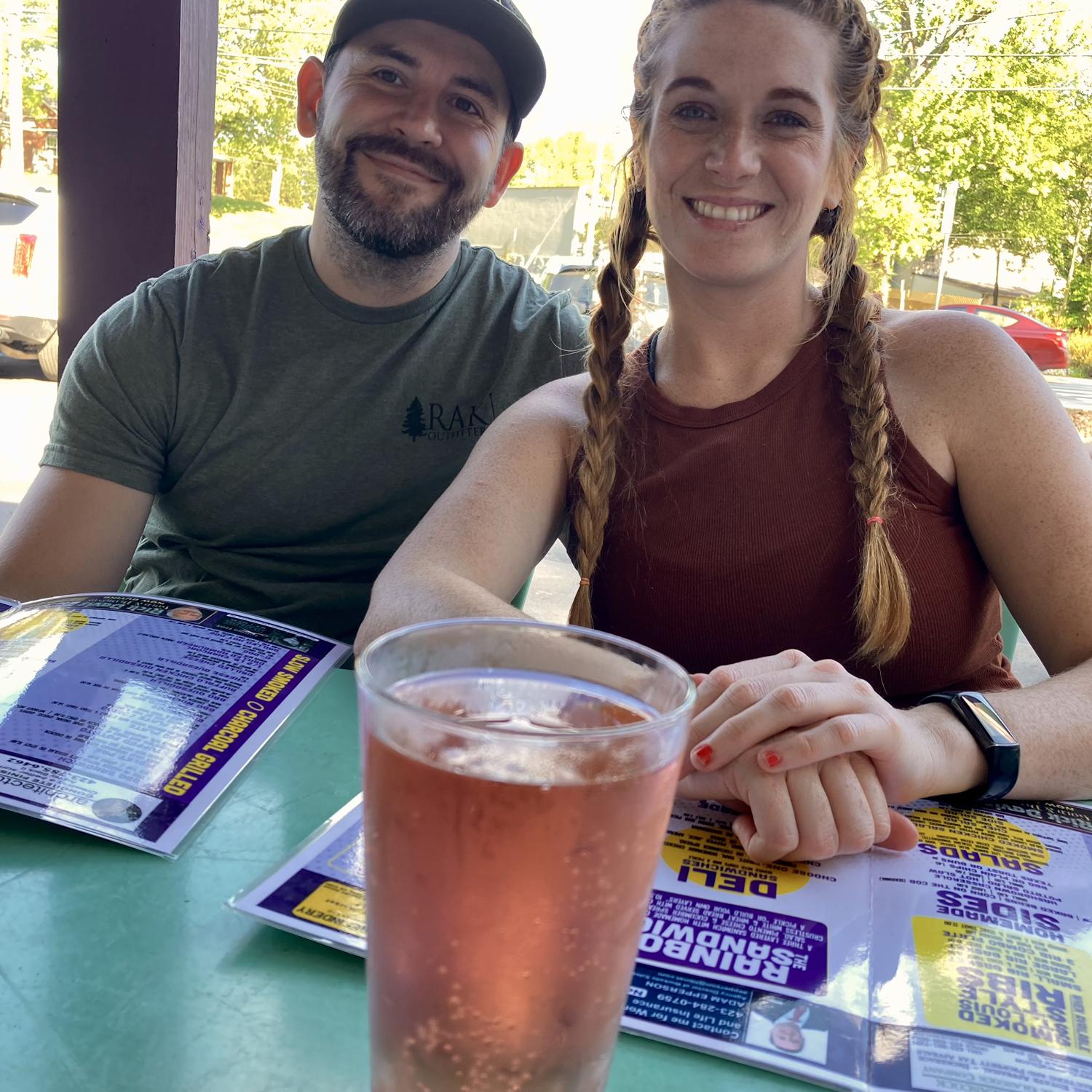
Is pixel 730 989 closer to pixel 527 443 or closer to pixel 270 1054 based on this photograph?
pixel 270 1054

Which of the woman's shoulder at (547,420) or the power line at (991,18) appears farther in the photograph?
the power line at (991,18)

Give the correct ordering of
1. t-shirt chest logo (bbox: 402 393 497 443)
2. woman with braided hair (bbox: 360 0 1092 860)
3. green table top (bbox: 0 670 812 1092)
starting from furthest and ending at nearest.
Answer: t-shirt chest logo (bbox: 402 393 497 443) → woman with braided hair (bbox: 360 0 1092 860) → green table top (bbox: 0 670 812 1092)

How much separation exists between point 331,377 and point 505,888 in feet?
4.99

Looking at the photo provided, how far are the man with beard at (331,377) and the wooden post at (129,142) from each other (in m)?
0.41

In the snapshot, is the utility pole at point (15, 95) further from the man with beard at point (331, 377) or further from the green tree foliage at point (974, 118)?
the man with beard at point (331, 377)

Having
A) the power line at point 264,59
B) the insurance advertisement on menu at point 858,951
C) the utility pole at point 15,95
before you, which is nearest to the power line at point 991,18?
the power line at point 264,59

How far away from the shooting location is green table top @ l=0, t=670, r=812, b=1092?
1.85 ft

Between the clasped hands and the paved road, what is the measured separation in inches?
393

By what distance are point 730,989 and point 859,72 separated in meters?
1.37

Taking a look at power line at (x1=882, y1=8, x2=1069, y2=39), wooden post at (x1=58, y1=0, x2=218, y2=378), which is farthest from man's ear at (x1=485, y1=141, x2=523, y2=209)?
power line at (x1=882, y1=8, x2=1069, y2=39)

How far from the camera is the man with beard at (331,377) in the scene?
178 centimetres

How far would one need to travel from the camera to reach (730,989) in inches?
25.6

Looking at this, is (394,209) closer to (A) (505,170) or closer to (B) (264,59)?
(A) (505,170)

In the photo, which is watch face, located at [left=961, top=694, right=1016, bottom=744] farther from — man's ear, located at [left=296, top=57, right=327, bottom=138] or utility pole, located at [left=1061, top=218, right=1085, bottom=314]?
utility pole, located at [left=1061, top=218, right=1085, bottom=314]
